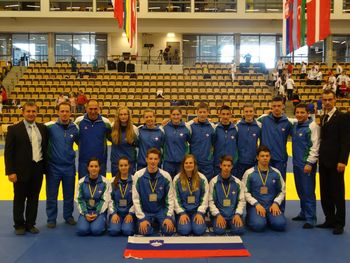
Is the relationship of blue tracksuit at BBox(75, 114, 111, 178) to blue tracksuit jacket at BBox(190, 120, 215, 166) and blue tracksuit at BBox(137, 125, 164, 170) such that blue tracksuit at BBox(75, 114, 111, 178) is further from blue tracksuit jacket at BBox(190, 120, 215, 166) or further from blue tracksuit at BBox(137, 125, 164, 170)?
blue tracksuit jacket at BBox(190, 120, 215, 166)

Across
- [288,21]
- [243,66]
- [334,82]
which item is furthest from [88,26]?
[288,21]

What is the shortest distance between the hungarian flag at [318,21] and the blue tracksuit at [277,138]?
350 centimetres

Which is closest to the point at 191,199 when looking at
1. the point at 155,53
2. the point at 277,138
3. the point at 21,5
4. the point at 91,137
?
the point at 277,138

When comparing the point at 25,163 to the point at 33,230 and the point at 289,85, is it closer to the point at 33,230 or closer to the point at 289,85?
the point at 33,230

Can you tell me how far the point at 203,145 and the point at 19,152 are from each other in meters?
2.70

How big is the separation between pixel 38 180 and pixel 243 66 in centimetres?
2162

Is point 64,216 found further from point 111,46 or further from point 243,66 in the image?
point 111,46

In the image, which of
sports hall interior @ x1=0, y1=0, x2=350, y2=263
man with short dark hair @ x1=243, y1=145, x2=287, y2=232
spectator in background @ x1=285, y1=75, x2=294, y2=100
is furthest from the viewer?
sports hall interior @ x1=0, y1=0, x2=350, y2=263

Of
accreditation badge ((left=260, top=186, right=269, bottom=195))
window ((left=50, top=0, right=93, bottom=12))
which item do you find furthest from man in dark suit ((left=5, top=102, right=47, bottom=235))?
window ((left=50, top=0, right=93, bottom=12))

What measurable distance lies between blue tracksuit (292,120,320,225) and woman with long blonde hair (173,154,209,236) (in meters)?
1.51

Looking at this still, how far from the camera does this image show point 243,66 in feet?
86.3

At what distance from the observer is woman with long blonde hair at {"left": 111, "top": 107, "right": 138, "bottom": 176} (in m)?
6.42

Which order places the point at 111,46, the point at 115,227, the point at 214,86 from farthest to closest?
the point at 111,46
the point at 214,86
the point at 115,227

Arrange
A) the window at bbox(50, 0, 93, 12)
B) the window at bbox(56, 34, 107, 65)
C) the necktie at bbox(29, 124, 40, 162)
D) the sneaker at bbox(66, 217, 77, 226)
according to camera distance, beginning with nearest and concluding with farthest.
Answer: the necktie at bbox(29, 124, 40, 162) → the sneaker at bbox(66, 217, 77, 226) → the window at bbox(50, 0, 93, 12) → the window at bbox(56, 34, 107, 65)
